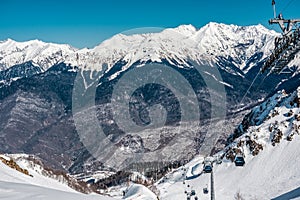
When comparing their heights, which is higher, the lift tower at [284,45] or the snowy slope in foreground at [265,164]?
the snowy slope in foreground at [265,164]

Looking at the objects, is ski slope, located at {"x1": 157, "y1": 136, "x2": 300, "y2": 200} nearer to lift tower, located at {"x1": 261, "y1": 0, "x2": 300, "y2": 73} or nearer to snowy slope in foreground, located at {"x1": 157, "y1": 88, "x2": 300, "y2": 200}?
snowy slope in foreground, located at {"x1": 157, "y1": 88, "x2": 300, "y2": 200}

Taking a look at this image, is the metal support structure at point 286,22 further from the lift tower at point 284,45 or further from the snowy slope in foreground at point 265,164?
the snowy slope in foreground at point 265,164

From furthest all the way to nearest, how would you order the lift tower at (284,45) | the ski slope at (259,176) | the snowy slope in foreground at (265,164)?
the snowy slope in foreground at (265,164), the ski slope at (259,176), the lift tower at (284,45)

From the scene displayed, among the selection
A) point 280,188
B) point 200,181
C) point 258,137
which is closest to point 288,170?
point 280,188

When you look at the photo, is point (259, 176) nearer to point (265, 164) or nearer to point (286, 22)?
point (265, 164)

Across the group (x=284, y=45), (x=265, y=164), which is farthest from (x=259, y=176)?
(x=284, y=45)

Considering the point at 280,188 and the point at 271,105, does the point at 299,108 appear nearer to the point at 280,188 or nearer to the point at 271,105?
the point at 271,105

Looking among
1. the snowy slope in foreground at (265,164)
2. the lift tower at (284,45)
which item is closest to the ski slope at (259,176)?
the snowy slope in foreground at (265,164)

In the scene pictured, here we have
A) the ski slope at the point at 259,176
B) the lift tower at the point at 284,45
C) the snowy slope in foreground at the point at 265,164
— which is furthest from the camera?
the snowy slope in foreground at the point at 265,164

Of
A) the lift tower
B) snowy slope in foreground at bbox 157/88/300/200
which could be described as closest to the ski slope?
snowy slope in foreground at bbox 157/88/300/200

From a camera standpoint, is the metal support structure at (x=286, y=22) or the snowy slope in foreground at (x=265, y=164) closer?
the metal support structure at (x=286, y=22)
